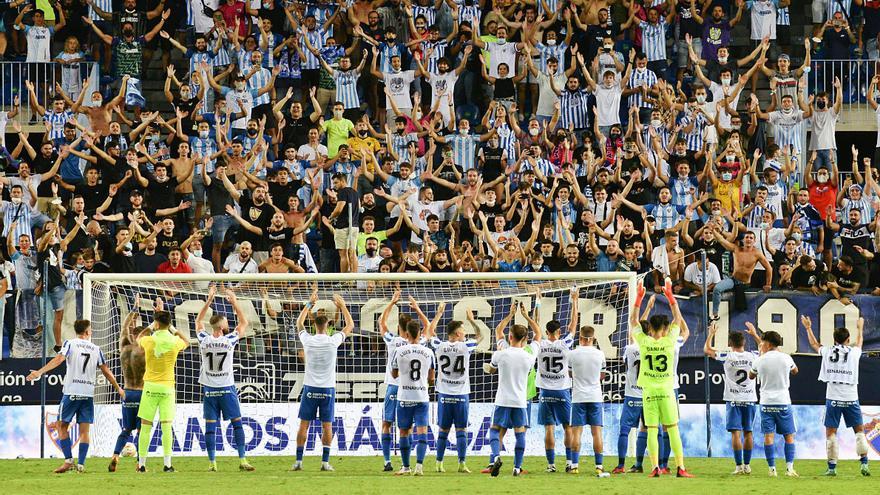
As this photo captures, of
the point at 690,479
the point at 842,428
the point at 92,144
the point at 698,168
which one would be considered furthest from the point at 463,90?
the point at 690,479

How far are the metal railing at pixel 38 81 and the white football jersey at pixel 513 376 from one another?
1406 cm

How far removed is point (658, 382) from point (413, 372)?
318 centimetres

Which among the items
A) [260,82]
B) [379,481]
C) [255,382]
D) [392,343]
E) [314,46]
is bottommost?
[379,481]

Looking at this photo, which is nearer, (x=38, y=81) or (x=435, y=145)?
(x=435, y=145)

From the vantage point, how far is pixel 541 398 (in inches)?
762

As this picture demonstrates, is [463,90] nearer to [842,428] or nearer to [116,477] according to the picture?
[842,428]

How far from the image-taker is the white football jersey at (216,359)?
19203 millimetres

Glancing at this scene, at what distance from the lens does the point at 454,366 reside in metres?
19.1

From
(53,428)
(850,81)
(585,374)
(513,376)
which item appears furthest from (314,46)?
(513,376)

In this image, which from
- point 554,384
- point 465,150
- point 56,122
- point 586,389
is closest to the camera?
point 586,389

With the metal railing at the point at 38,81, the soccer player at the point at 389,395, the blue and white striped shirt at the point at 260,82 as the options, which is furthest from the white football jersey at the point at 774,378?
the metal railing at the point at 38,81

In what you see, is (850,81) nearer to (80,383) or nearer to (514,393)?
(514,393)

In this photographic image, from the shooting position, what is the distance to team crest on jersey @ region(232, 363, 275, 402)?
22.8 m

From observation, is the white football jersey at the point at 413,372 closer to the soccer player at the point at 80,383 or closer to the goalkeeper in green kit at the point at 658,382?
the goalkeeper in green kit at the point at 658,382
